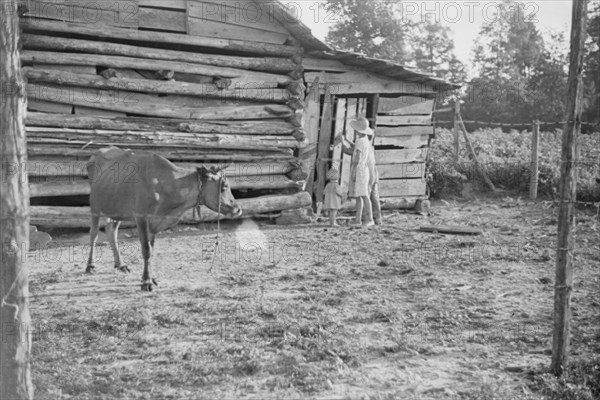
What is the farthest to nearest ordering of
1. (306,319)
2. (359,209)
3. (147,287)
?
(359,209), (147,287), (306,319)

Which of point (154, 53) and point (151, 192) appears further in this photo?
point (154, 53)

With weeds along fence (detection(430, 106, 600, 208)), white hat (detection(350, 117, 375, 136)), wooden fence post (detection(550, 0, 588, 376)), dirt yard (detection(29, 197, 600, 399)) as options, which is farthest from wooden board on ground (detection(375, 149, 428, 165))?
wooden fence post (detection(550, 0, 588, 376))

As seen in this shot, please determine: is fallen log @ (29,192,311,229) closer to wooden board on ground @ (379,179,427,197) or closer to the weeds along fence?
wooden board on ground @ (379,179,427,197)

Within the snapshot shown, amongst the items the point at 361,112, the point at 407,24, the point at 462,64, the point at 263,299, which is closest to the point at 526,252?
the point at 263,299

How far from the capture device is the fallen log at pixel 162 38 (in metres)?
11.4

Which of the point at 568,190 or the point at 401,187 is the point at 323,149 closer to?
the point at 401,187

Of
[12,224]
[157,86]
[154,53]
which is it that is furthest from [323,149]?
[12,224]

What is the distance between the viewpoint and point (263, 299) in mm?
7500

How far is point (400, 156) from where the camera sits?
15.6 metres

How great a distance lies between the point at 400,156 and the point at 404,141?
0.39 metres

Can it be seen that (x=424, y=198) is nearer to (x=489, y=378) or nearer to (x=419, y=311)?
(x=419, y=311)

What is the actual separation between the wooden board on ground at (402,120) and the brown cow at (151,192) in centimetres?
754

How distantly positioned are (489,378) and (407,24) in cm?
3738

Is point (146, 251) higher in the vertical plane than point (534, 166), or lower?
lower
